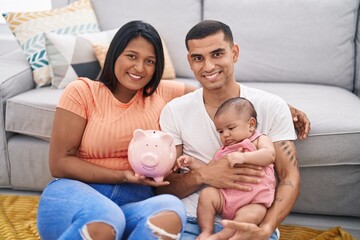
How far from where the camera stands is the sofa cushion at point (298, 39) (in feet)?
7.94

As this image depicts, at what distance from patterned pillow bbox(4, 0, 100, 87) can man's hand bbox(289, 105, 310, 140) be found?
138 centimetres

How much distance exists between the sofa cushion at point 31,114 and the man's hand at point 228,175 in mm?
984

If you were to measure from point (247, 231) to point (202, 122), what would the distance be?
17.7 inches

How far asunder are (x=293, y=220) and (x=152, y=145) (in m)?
0.97

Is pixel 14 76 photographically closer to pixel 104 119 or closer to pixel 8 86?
pixel 8 86

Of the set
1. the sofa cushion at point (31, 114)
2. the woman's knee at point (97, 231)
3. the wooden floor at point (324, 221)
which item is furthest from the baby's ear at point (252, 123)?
the sofa cushion at point (31, 114)

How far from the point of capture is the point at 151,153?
4.56 ft

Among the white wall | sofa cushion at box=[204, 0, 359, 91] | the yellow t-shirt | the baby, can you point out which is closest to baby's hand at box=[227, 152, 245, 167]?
the baby

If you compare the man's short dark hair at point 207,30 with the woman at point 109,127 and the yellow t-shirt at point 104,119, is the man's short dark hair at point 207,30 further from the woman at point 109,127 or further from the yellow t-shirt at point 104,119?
the yellow t-shirt at point 104,119

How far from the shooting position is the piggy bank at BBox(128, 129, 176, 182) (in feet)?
4.57

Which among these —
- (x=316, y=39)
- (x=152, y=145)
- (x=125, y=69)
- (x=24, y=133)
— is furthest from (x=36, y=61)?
(x=316, y=39)

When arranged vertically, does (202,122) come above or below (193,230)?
above

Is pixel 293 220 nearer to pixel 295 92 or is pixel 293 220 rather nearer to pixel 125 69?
pixel 295 92

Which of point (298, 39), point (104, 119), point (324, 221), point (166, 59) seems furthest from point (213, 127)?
point (298, 39)
